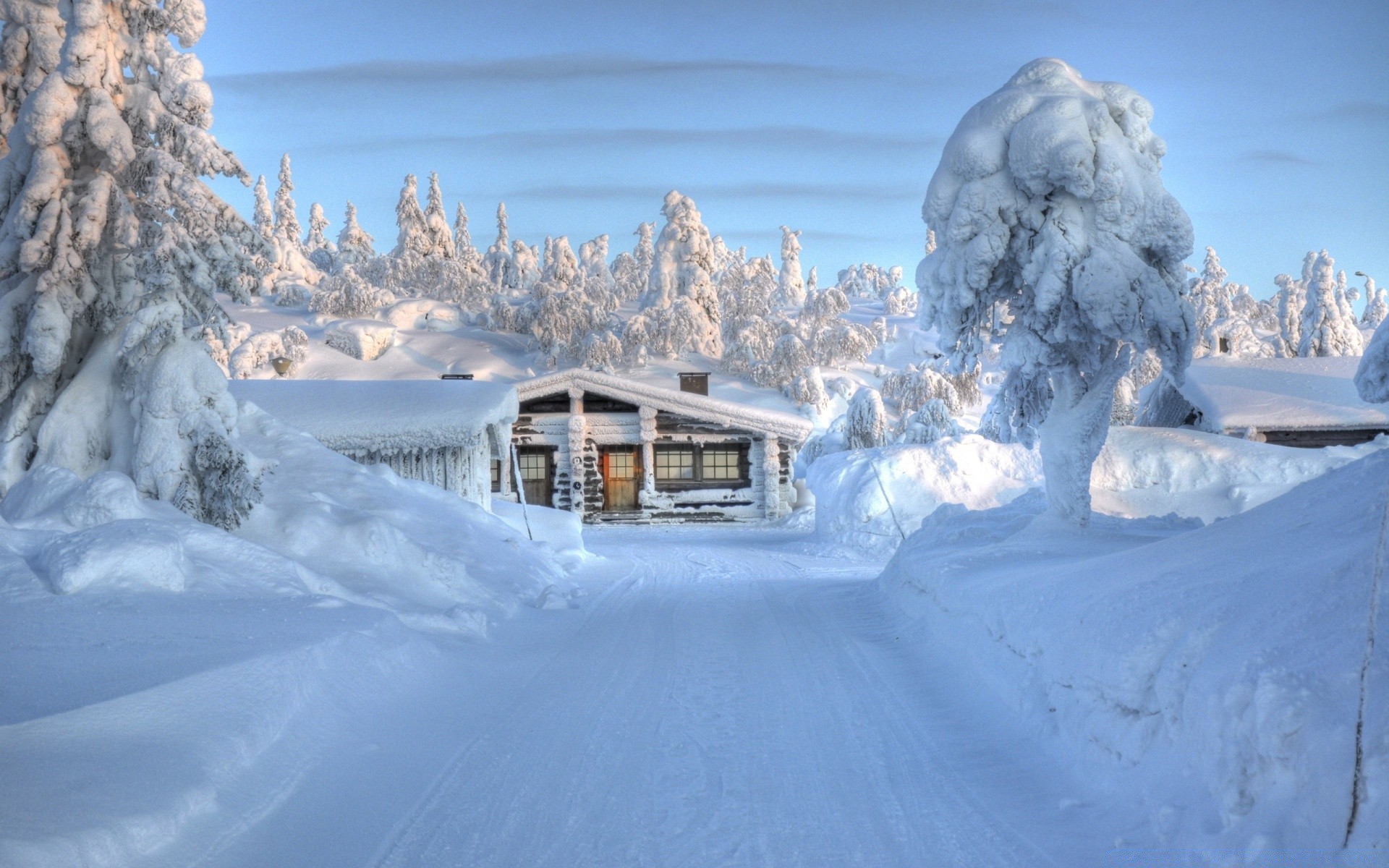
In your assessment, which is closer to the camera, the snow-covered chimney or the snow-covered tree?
the snow-covered tree

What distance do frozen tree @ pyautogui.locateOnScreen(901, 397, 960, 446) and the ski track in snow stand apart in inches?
691

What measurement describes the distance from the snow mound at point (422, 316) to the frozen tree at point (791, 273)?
128 ft

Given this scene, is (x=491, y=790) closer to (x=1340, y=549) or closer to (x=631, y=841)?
(x=631, y=841)

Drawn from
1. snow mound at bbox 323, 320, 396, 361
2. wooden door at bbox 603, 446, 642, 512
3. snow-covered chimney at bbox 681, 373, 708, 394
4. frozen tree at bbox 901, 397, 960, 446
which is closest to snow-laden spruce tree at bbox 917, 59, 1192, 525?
frozen tree at bbox 901, 397, 960, 446

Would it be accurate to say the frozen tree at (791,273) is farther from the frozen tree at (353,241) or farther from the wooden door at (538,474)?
the wooden door at (538,474)

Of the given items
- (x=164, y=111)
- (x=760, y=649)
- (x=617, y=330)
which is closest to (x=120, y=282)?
(x=164, y=111)

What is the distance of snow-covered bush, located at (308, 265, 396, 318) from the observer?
185ft

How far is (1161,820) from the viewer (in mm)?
3742

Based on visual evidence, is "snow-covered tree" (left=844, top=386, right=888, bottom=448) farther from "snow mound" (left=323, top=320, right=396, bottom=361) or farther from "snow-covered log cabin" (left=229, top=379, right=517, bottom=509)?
"snow mound" (left=323, top=320, right=396, bottom=361)

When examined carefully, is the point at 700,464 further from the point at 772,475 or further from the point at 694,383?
the point at 694,383

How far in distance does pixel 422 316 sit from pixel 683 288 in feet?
59.1

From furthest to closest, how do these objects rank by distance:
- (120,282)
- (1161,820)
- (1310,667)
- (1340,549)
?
(120,282)
(1340,549)
(1161,820)
(1310,667)

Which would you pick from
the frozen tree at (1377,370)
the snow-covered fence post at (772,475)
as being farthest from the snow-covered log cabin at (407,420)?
the frozen tree at (1377,370)

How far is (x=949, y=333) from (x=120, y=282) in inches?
370
